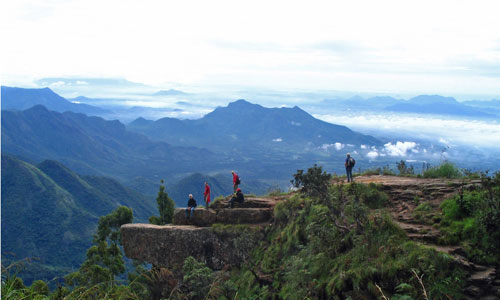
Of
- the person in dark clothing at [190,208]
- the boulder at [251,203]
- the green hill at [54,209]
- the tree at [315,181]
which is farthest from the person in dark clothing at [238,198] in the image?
the green hill at [54,209]

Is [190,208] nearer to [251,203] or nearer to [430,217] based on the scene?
[251,203]

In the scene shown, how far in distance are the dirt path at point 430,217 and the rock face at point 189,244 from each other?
556 cm

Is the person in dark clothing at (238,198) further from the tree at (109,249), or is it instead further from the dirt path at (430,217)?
the tree at (109,249)

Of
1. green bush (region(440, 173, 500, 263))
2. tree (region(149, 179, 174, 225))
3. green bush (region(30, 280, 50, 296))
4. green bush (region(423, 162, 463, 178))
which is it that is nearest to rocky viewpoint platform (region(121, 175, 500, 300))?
green bush (region(440, 173, 500, 263))

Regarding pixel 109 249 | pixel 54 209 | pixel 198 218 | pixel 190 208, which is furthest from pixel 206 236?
pixel 54 209

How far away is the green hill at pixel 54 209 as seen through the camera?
6956cm

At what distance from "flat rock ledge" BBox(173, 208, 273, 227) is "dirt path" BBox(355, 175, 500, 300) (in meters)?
5.14

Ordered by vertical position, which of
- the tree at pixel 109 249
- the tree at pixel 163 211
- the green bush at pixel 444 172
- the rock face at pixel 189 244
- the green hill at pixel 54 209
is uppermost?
the green bush at pixel 444 172

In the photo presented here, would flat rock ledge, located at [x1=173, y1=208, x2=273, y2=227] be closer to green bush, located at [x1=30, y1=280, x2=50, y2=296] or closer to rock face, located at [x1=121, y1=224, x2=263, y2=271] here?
rock face, located at [x1=121, y1=224, x2=263, y2=271]

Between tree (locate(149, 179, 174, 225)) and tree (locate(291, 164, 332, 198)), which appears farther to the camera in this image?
tree (locate(149, 179, 174, 225))

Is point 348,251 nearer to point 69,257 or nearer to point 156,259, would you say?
point 156,259

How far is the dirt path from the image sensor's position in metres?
7.55

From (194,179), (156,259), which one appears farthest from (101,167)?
(156,259)

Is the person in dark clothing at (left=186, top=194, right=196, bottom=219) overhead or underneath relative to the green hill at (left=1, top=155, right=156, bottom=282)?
overhead
